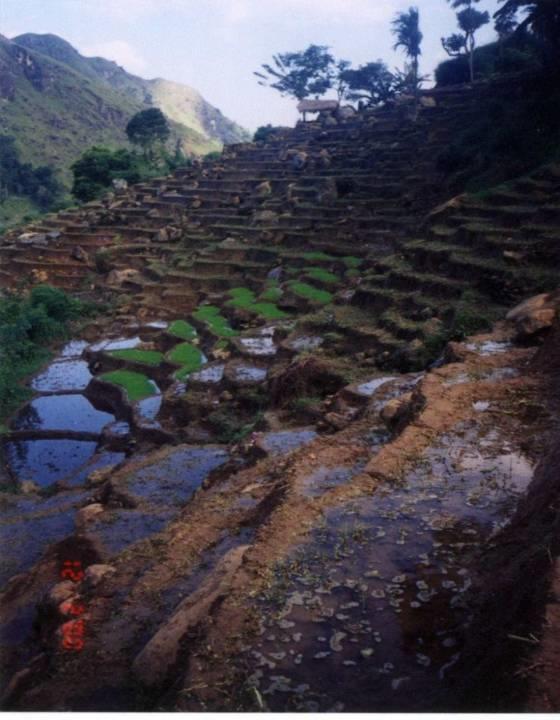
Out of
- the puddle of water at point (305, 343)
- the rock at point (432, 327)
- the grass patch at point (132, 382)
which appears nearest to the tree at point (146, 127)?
the grass patch at point (132, 382)

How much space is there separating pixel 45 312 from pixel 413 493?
796 inches

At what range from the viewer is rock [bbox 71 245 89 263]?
3069 cm

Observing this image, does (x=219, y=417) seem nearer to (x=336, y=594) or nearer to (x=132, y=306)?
(x=336, y=594)

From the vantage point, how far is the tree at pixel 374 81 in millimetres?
45938

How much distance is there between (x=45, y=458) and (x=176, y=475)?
5877 millimetres

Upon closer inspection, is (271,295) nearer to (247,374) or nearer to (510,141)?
(247,374)

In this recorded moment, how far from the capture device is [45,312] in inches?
918

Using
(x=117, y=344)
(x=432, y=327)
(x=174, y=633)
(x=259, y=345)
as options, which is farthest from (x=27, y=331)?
(x=174, y=633)

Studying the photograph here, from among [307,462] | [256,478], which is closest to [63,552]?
[256,478]

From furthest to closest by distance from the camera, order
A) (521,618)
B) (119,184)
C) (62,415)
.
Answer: (119,184)
(62,415)
(521,618)

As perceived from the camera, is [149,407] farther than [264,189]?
No

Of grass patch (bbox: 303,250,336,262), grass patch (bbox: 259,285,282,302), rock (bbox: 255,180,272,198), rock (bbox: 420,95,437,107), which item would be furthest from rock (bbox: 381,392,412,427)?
rock (bbox: 420,95,437,107)

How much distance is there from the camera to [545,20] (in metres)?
20.3
